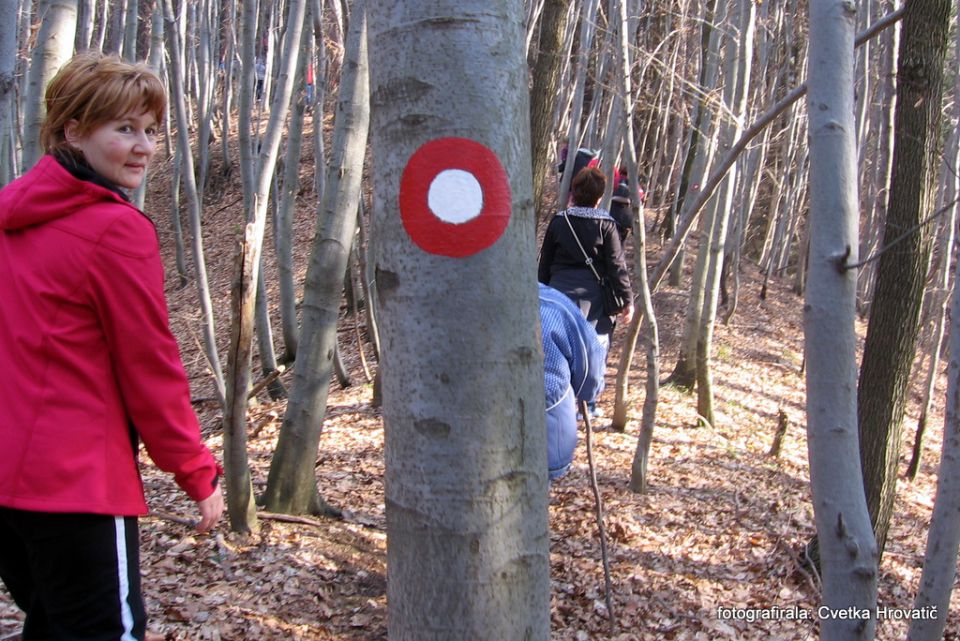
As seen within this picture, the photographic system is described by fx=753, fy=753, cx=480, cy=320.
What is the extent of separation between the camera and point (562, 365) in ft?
8.96

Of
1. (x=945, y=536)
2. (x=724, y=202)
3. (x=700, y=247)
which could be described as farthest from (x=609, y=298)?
(x=945, y=536)

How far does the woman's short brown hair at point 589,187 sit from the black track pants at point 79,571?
3977 millimetres

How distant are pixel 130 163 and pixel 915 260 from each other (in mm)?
4464

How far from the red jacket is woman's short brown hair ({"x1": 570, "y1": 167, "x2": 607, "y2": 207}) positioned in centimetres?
380

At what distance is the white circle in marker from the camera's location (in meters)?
1.36

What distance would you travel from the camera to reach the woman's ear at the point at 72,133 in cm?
171

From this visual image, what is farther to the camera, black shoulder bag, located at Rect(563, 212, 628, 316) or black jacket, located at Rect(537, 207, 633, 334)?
black shoulder bag, located at Rect(563, 212, 628, 316)

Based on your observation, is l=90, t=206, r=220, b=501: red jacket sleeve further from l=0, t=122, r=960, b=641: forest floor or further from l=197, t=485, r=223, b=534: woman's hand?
l=0, t=122, r=960, b=641: forest floor

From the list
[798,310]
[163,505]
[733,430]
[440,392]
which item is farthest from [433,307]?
[798,310]

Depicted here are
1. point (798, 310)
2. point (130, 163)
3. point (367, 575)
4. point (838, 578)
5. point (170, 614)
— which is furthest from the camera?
point (798, 310)

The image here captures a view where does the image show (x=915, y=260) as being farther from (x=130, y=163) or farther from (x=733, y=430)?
(x=130, y=163)

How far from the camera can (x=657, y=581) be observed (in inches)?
173

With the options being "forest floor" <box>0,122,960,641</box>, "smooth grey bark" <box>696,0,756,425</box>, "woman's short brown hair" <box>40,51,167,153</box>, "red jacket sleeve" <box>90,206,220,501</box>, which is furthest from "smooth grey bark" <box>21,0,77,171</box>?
"smooth grey bark" <box>696,0,756,425</box>

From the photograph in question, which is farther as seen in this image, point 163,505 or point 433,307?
point 163,505
